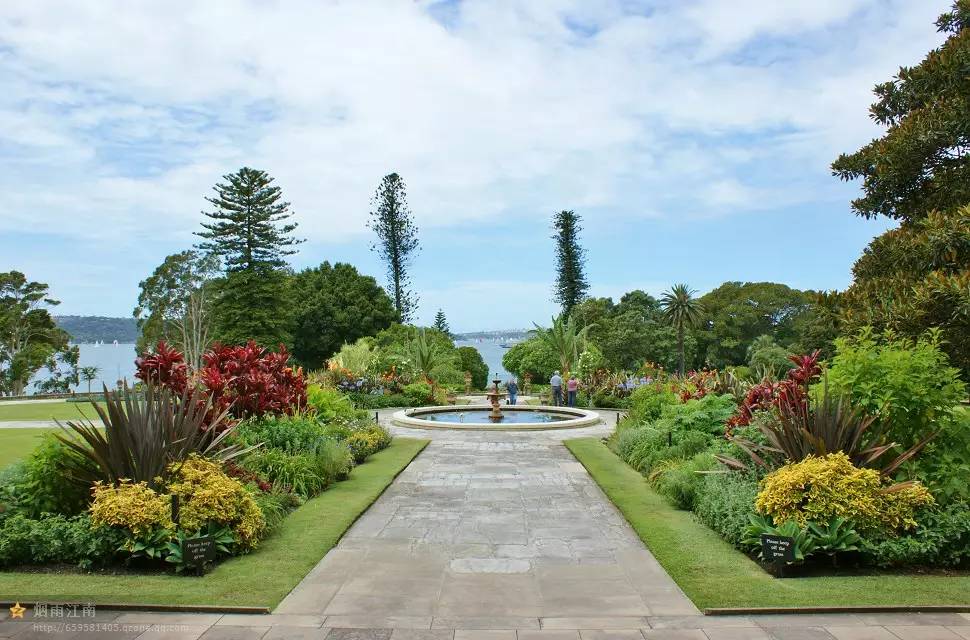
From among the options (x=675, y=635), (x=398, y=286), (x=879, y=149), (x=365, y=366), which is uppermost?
(x=398, y=286)

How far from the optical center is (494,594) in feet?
18.2

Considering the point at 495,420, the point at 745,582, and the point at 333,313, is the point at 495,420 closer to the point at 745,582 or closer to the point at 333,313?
the point at 745,582

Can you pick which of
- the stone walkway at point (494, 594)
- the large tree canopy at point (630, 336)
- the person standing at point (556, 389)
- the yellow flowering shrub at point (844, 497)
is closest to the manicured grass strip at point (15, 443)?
the stone walkway at point (494, 594)

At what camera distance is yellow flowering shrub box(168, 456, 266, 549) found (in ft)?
20.9

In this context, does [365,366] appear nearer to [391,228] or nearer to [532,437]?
[532,437]

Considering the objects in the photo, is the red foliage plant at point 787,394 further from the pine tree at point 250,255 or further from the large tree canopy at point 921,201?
the pine tree at point 250,255

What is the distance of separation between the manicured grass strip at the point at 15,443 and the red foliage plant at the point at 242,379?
12.6 ft

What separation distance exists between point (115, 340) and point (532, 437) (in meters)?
73.0

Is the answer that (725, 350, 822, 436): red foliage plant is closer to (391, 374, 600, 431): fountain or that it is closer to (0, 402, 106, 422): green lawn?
(391, 374, 600, 431): fountain

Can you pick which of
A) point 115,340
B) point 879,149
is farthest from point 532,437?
point 115,340

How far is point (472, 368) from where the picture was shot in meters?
44.3

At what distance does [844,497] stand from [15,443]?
15692 mm

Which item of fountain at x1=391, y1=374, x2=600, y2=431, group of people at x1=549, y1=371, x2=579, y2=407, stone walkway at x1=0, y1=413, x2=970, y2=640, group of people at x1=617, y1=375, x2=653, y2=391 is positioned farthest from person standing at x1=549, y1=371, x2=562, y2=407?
stone walkway at x1=0, y1=413, x2=970, y2=640

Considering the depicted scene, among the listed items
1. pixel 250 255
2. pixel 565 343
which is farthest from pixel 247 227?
pixel 565 343
